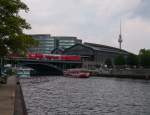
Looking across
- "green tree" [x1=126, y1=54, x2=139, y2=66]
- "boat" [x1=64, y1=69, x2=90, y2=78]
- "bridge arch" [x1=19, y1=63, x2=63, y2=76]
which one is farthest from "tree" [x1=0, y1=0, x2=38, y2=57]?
"green tree" [x1=126, y1=54, x2=139, y2=66]

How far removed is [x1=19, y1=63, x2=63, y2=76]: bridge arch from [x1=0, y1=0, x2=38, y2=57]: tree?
11082cm

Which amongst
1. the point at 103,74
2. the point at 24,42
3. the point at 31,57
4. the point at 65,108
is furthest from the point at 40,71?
the point at 65,108

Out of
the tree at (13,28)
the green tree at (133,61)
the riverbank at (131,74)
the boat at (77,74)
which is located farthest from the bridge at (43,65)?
the tree at (13,28)

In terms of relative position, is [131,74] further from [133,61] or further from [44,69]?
[44,69]

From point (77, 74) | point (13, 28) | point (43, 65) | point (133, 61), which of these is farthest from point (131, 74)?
point (13, 28)

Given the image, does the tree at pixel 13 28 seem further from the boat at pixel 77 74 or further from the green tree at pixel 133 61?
the green tree at pixel 133 61

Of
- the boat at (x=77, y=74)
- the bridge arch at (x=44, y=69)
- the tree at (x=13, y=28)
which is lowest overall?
the boat at (x=77, y=74)

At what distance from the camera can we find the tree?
48.9 metres

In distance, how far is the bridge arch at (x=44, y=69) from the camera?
564ft

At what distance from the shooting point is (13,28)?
164 ft

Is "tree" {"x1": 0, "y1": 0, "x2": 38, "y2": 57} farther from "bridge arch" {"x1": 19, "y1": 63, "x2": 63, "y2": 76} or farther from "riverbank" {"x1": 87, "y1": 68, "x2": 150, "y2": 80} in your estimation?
"bridge arch" {"x1": 19, "y1": 63, "x2": 63, "y2": 76}

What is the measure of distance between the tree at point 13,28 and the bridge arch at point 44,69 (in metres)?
111

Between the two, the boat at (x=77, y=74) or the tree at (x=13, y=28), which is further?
the boat at (x=77, y=74)

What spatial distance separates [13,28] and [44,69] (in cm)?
13694
